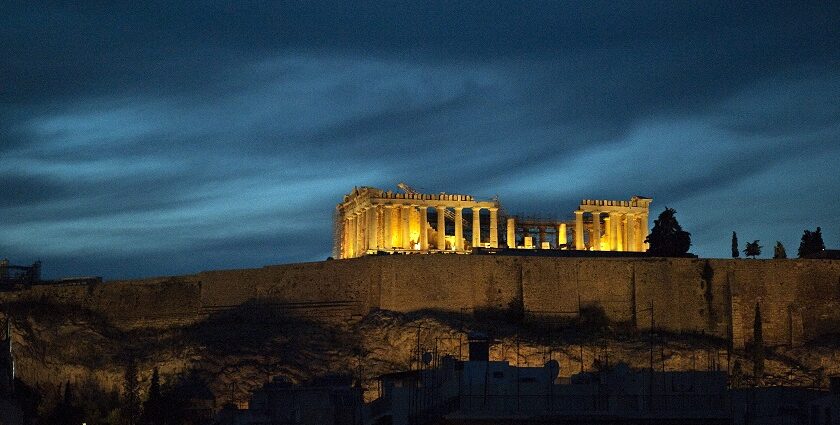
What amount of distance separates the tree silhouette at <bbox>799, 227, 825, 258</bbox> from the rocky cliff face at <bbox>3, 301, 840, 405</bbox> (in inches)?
443

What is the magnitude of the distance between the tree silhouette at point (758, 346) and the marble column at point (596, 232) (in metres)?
11.4

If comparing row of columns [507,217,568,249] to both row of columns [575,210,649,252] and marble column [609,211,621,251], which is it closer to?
row of columns [575,210,649,252]

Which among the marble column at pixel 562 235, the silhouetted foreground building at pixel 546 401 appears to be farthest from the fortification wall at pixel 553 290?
the silhouetted foreground building at pixel 546 401

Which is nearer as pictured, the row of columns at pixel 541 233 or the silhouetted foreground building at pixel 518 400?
the silhouetted foreground building at pixel 518 400

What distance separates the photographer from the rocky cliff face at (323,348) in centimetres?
5591

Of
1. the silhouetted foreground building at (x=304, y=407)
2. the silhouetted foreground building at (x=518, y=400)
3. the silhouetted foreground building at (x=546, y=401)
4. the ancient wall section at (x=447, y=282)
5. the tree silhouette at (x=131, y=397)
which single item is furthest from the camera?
the ancient wall section at (x=447, y=282)

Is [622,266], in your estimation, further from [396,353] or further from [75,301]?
[75,301]

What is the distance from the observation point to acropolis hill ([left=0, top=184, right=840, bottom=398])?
58688 mm

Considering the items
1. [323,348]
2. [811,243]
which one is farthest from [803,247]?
[323,348]

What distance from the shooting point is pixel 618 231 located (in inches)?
2904

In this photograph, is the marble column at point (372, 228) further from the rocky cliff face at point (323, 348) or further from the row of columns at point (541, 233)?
the rocky cliff face at point (323, 348)

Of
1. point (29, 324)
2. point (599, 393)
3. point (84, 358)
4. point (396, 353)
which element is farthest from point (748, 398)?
point (29, 324)

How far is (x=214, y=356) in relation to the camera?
57812mm

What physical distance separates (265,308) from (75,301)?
→ 799 centimetres
